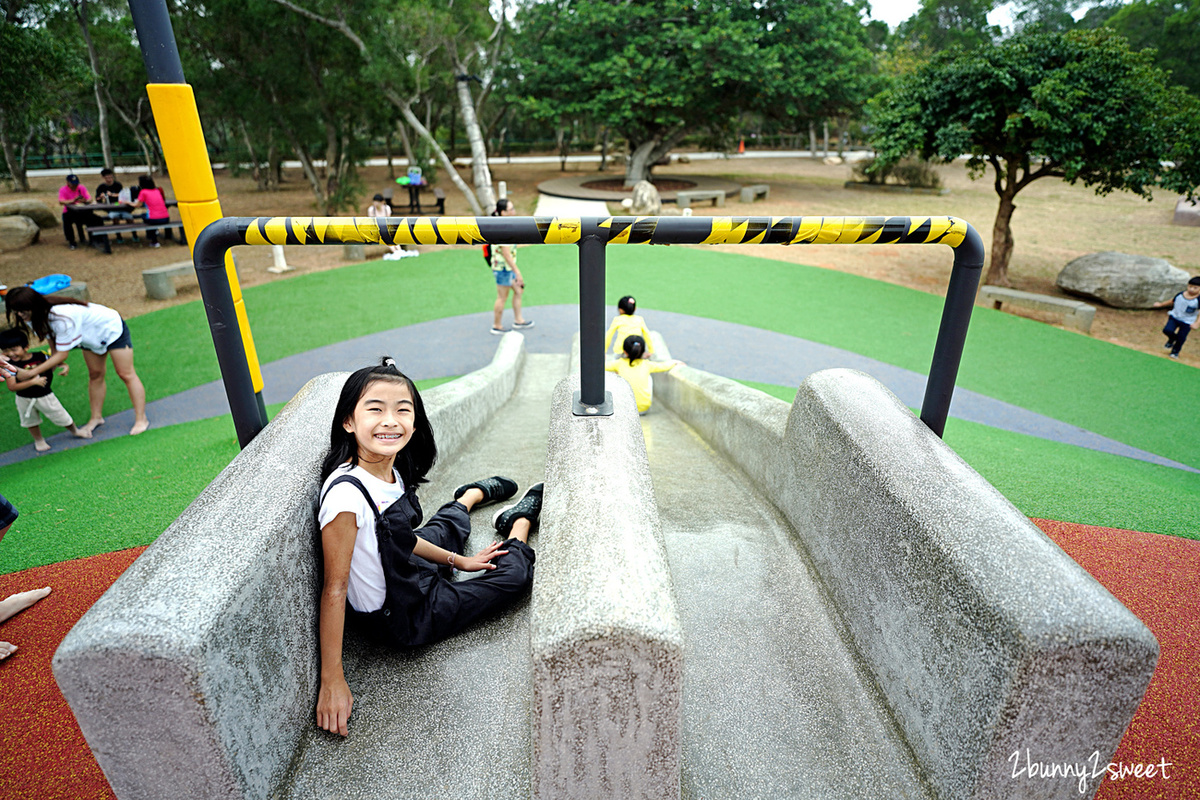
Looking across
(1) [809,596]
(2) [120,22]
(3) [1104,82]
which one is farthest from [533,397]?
(2) [120,22]

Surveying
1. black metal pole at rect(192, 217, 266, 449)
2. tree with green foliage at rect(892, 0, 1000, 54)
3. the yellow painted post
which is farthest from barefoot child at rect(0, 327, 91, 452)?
tree with green foliage at rect(892, 0, 1000, 54)

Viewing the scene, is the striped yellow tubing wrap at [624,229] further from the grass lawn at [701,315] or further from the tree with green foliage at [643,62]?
the tree with green foliage at [643,62]

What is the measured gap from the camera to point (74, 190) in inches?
625

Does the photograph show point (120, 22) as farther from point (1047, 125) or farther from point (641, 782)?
point (641, 782)

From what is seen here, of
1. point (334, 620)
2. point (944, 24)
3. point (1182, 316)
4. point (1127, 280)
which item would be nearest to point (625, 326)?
point (334, 620)

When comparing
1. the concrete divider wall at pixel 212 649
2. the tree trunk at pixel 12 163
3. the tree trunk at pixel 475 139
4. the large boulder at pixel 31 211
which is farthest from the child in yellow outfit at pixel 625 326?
the tree trunk at pixel 12 163

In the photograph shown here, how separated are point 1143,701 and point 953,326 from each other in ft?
5.41

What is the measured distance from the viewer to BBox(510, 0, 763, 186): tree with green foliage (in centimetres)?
2078

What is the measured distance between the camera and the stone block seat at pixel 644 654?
4.74 feet

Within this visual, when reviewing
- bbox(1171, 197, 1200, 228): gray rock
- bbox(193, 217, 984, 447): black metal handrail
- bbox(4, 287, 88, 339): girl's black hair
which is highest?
bbox(193, 217, 984, 447): black metal handrail

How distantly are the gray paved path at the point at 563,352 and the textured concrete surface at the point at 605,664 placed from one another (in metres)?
5.66

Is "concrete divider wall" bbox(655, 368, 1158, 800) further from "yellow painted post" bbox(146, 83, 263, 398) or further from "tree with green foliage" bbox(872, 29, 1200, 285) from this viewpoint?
"tree with green foliage" bbox(872, 29, 1200, 285)

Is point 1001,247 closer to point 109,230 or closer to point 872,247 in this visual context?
point 872,247

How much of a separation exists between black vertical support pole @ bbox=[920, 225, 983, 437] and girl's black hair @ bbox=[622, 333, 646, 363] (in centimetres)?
291
